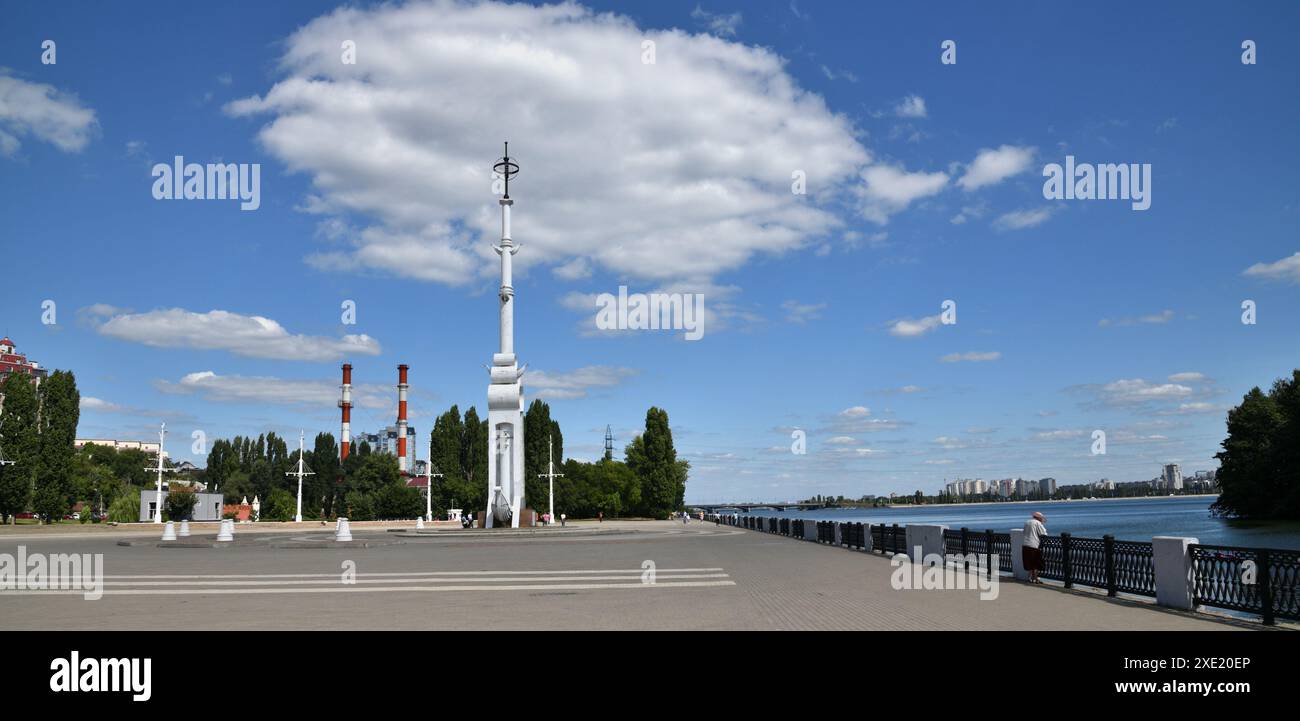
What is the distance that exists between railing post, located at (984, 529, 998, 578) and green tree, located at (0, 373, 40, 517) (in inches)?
2371

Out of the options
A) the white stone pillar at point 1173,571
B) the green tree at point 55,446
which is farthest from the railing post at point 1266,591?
the green tree at point 55,446

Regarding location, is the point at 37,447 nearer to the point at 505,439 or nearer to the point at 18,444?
the point at 18,444

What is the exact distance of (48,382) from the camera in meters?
59.0

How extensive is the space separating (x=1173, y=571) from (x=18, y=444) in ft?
217

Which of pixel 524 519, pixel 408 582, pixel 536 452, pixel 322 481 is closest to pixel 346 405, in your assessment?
pixel 322 481

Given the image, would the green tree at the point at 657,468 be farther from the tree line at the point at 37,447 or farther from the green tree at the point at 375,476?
the tree line at the point at 37,447

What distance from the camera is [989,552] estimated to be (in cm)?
1717

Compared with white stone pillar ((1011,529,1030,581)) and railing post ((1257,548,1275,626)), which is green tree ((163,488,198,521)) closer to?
white stone pillar ((1011,529,1030,581))

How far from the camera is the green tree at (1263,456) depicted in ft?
214

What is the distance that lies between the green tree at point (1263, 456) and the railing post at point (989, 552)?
6212 centimetres

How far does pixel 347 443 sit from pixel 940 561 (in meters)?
94.5

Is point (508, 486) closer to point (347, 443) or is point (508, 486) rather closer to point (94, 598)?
point (94, 598)

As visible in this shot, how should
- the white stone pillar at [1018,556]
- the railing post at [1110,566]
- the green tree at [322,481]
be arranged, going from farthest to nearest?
the green tree at [322,481], the white stone pillar at [1018,556], the railing post at [1110,566]
